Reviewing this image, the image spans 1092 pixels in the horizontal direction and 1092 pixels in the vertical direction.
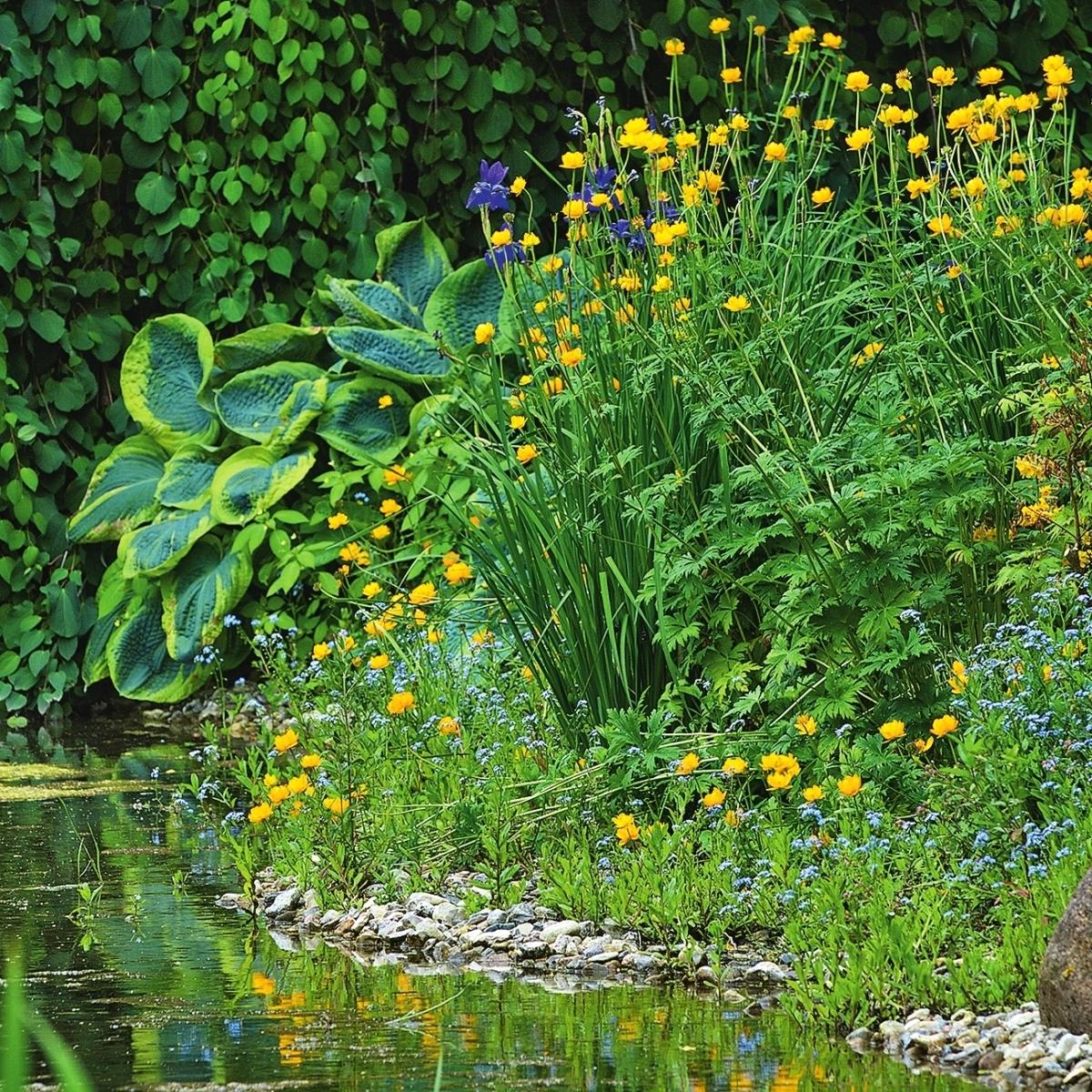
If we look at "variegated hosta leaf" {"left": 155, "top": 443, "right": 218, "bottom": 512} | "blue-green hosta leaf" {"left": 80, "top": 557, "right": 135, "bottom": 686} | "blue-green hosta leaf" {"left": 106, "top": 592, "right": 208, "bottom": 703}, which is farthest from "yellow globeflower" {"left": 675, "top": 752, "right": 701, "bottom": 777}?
"blue-green hosta leaf" {"left": 80, "top": 557, "right": 135, "bottom": 686}

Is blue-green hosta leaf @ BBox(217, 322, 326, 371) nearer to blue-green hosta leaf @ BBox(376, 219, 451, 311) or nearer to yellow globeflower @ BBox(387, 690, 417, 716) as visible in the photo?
blue-green hosta leaf @ BBox(376, 219, 451, 311)

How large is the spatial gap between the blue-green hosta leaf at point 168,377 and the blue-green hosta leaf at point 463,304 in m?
0.84

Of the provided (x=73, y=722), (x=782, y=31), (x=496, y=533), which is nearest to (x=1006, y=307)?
(x=496, y=533)

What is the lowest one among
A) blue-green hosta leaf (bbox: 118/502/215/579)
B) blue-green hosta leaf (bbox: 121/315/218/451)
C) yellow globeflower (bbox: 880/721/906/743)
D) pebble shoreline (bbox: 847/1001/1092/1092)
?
pebble shoreline (bbox: 847/1001/1092/1092)

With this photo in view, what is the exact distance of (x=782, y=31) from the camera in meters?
6.72

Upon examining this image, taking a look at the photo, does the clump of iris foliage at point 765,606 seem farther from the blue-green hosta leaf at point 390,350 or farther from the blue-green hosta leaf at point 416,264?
the blue-green hosta leaf at point 416,264

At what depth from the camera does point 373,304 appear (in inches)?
252

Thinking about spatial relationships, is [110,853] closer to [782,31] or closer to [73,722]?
[73,722]

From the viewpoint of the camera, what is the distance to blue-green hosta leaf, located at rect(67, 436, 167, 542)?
630 cm

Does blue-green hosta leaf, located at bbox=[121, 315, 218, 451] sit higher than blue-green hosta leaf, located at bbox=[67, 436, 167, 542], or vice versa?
blue-green hosta leaf, located at bbox=[121, 315, 218, 451]

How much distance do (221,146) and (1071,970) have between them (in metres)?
5.11

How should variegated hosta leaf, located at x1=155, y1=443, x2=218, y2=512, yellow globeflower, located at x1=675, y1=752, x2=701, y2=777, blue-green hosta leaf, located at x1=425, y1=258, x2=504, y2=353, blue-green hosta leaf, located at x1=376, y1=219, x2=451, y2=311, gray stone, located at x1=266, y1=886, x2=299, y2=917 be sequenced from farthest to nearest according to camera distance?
1. blue-green hosta leaf, located at x1=376, y1=219, x2=451, y2=311
2. blue-green hosta leaf, located at x1=425, y1=258, x2=504, y2=353
3. variegated hosta leaf, located at x1=155, y1=443, x2=218, y2=512
4. gray stone, located at x1=266, y1=886, x2=299, y2=917
5. yellow globeflower, located at x1=675, y1=752, x2=701, y2=777

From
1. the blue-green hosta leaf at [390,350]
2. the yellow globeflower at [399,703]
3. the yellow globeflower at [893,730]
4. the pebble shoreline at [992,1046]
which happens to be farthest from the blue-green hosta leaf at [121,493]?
the pebble shoreline at [992,1046]

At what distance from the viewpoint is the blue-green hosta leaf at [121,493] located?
20.7ft
